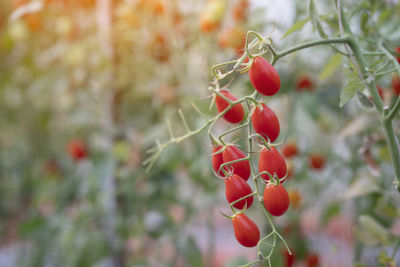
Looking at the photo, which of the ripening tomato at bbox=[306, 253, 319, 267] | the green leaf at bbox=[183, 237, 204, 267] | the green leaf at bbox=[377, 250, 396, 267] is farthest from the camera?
the ripening tomato at bbox=[306, 253, 319, 267]

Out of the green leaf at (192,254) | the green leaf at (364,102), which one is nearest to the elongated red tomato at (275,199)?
the green leaf at (364,102)

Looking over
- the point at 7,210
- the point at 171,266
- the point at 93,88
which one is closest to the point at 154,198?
the point at 171,266

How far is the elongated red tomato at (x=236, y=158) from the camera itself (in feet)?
1.01

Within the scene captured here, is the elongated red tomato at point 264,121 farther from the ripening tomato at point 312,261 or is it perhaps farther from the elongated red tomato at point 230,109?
the ripening tomato at point 312,261

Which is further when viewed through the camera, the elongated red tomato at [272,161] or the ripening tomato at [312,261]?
the ripening tomato at [312,261]

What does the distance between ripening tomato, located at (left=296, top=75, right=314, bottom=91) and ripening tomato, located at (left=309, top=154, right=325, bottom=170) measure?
170 mm

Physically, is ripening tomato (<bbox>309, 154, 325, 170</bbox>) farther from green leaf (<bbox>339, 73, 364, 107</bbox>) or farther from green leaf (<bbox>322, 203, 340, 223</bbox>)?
green leaf (<bbox>339, 73, 364, 107</bbox>)

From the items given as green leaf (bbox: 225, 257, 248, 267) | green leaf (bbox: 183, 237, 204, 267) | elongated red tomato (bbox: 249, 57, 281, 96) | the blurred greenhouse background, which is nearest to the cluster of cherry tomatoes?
elongated red tomato (bbox: 249, 57, 281, 96)

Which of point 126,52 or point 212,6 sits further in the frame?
point 126,52

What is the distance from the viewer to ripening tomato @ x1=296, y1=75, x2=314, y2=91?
0.78 metres

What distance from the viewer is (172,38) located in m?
0.94

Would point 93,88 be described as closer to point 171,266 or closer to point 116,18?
point 116,18

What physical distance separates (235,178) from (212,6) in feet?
1.98

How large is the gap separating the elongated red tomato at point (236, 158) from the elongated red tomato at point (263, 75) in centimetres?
5
